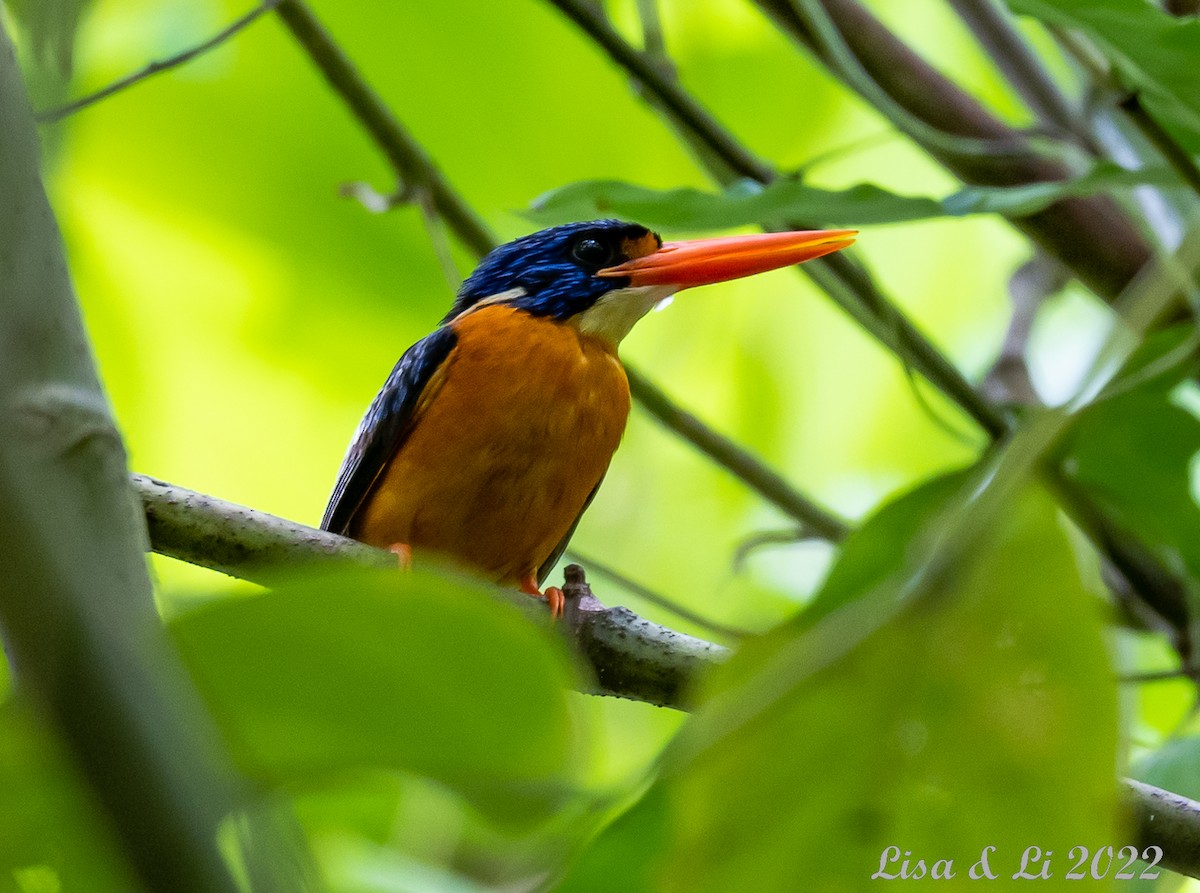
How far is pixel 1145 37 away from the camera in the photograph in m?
1.59

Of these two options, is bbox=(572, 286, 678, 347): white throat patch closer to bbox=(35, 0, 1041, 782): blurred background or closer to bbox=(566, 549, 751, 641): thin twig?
bbox=(35, 0, 1041, 782): blurred background

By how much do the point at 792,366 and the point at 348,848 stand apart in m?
3.11

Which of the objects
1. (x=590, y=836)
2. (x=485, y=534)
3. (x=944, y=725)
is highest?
(x=944, y=725)

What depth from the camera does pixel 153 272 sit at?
3.88 meters

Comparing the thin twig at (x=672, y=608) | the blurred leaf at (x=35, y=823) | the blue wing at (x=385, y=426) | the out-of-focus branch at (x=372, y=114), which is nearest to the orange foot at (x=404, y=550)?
the blue wing at (x=385, y=426)

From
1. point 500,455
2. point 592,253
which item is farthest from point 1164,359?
point 592,253

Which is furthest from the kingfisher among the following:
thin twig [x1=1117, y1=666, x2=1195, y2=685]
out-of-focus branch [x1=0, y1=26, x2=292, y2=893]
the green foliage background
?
out-of-focus branch [x1=0, y1=26, x2=292, y2=893]

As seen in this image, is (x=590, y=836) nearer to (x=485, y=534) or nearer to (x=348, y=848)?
(x=348, y=848)

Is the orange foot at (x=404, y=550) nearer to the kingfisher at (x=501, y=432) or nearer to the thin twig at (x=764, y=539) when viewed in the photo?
the kingfisher at (x=501, y=432)

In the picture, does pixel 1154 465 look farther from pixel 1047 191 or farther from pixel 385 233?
pixel 385 233

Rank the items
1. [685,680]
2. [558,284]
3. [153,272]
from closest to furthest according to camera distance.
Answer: [685,680] → [558,284] → [153,272]

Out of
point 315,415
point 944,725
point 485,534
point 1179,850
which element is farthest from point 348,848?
point 315,415

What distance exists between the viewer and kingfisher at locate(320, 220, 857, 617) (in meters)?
3.09

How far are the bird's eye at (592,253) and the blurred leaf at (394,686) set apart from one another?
2.93 meters
